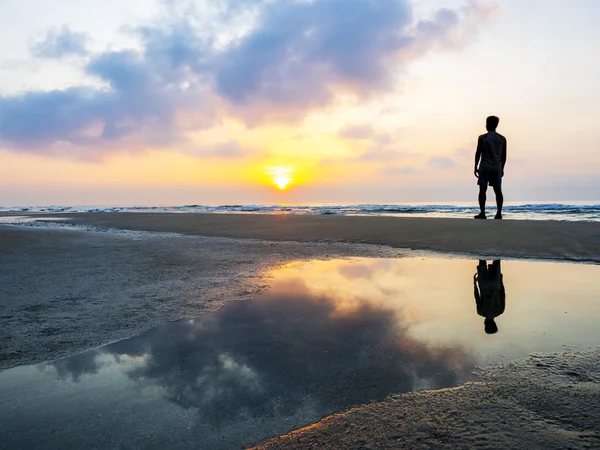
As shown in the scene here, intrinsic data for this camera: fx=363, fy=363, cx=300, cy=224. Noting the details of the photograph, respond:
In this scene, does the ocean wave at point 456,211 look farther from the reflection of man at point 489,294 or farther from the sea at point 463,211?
A: the reflection of man at point 489,294

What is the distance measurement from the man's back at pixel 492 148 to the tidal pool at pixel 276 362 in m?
7.18

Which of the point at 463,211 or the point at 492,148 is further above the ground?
the point at 492,148

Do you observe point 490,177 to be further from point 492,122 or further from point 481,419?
point 481,419

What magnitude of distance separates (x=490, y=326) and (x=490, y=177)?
29.8 ft

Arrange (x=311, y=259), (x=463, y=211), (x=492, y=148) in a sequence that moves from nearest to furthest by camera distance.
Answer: (x=311, y=259) < (x=492, y=148) < (x=463, y=211)

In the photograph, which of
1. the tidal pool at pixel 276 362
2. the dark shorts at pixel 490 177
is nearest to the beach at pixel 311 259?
the tidal pool at pixel 276 362

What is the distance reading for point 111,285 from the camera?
4715 mm

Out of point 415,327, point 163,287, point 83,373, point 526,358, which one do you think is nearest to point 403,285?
point 415,327

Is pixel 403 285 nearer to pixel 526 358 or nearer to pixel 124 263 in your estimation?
pixel 526 358

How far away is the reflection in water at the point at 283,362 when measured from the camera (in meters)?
1.99

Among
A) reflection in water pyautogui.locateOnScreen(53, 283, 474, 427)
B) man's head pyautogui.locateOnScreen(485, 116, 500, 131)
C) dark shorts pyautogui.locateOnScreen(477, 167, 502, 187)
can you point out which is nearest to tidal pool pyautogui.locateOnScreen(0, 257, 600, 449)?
reflection in water pyautogui.locateOnScreen(53, 283, 474, 427)

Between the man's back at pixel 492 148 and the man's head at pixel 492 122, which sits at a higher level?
the man's head at pixel 492 122

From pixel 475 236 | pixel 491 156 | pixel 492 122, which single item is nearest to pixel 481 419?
pixel 475 236

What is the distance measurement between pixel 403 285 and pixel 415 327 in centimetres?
157
